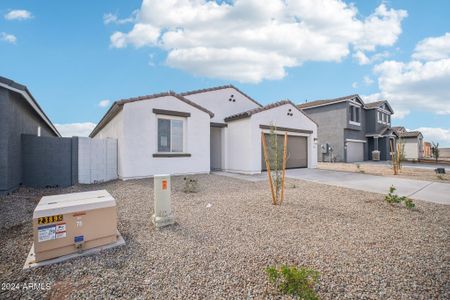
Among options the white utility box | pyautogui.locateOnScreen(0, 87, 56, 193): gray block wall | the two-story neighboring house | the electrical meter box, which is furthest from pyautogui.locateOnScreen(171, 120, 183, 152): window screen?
the two-story neighboring house

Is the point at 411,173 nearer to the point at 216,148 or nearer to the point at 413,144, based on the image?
the point at 216,148

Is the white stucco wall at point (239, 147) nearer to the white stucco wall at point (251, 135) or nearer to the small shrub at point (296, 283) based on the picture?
the white stucco wall at point (251, 135)

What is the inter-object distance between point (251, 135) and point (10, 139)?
9190mm

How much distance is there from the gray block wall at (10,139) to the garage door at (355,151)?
23536mm

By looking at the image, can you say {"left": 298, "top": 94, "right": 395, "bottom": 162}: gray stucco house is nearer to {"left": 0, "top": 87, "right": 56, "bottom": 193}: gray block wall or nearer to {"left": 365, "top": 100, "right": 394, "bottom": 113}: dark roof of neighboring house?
{"left": 365, "top": 100, "right": 394, "bottom": 113}: dark roof of neighboring house

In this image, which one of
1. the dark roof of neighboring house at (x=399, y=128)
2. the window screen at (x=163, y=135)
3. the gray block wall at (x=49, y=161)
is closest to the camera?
the gray block wall at (x=49, y=161)

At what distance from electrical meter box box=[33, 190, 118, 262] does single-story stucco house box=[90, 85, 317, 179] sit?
5347mm

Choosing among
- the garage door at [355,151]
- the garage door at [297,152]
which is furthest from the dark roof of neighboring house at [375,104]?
the garage door at [297,152]

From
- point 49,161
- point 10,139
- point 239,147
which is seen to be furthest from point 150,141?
point 239,147

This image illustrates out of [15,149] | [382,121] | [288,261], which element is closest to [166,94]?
[15,149]

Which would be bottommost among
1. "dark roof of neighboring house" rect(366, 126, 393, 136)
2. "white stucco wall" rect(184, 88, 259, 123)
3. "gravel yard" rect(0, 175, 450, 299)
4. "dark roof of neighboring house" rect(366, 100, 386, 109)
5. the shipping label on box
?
"gravel yard" rect(0, 175, 450, 299)

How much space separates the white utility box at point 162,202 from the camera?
13.1 feet

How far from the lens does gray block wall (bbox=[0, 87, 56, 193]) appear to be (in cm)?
639

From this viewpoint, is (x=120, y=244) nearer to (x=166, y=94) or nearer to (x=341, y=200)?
(x=341, y=200)
